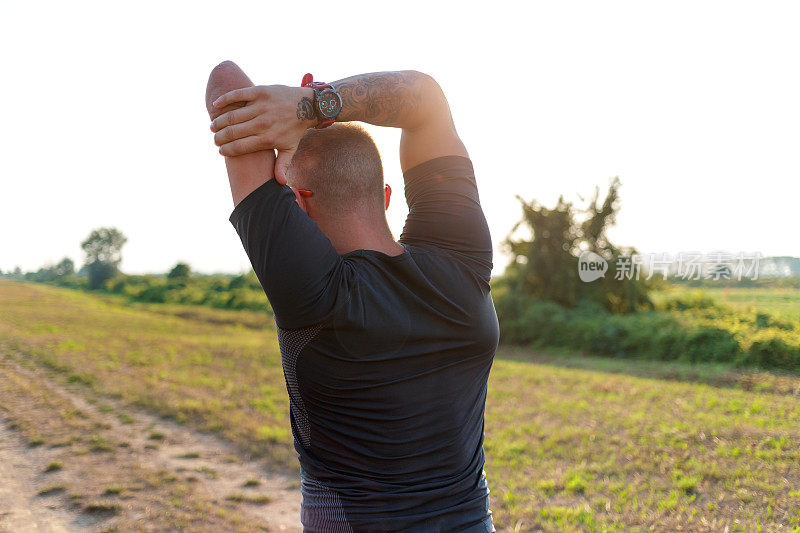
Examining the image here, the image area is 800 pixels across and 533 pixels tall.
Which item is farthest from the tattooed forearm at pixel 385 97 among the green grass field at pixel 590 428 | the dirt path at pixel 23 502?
the dirt path at pixel 23 502

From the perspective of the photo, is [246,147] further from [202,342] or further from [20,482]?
[202,342]

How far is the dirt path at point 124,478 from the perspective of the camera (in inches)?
174

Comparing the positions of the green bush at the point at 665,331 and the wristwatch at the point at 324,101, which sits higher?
the wristwatch at the point at 324,101

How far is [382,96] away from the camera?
1.42 meters

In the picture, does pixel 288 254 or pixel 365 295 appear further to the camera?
pixel 365 295

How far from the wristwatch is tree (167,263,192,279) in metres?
57.1

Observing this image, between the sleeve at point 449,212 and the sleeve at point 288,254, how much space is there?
38cm

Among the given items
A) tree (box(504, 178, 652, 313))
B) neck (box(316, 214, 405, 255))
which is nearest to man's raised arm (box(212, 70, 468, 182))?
neck (box(316, 214, 405, 255))

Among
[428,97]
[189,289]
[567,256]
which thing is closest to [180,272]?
[189,289]

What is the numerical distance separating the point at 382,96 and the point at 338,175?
0.82 feet

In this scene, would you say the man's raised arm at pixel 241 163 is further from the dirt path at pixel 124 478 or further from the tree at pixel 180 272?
the tree at pixel 180 272

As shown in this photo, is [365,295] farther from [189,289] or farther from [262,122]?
[189,289]

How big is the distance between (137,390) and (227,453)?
3723 mm

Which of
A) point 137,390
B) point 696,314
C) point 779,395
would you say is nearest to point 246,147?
point 137,390
